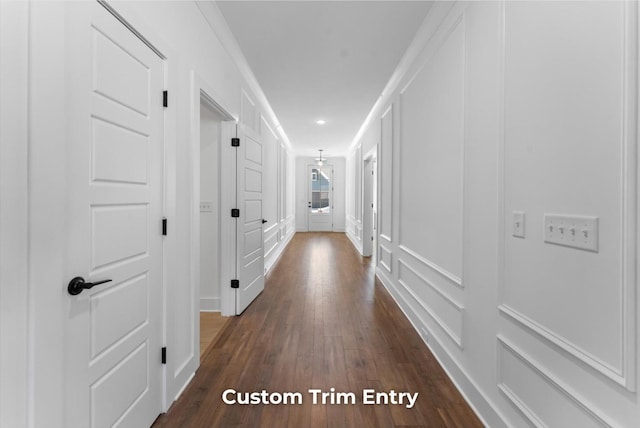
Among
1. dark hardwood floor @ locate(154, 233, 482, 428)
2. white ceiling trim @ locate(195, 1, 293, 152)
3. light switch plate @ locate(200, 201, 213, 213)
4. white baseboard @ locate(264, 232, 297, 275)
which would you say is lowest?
dark hardwood floor @ locate(154, 233, 482, 428)

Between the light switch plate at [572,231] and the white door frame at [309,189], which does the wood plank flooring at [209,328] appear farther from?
the white door frame at [309,189]

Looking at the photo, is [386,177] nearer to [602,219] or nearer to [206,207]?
[206,207]

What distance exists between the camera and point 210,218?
3.36 meters

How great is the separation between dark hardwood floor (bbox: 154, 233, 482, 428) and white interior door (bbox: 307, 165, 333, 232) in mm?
6611

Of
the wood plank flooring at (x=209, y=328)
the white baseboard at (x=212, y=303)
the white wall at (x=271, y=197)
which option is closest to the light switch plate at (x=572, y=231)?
the wood plank flooring at (x=209, y=328)

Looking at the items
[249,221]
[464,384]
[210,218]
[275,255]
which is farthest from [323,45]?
[275,255]

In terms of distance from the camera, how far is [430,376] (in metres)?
2.17

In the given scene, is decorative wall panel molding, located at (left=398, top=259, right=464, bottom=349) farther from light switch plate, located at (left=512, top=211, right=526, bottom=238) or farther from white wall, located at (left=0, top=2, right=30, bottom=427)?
white wall, located at (left=0, top=2, right=30, bottom=427)

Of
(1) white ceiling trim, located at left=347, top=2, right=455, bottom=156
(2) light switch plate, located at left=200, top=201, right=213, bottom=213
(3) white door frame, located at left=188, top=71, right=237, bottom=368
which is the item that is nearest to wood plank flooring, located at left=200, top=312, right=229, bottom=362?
(3) white door frame, located at left=188, top=71, right=237, bottom=368

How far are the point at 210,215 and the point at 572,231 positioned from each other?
3.08 m

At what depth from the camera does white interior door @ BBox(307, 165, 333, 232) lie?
34.9 ft

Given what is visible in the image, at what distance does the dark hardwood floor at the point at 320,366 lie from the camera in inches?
69.4

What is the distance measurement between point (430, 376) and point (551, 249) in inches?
54.0

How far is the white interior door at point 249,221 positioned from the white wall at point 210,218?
0.24 metres
